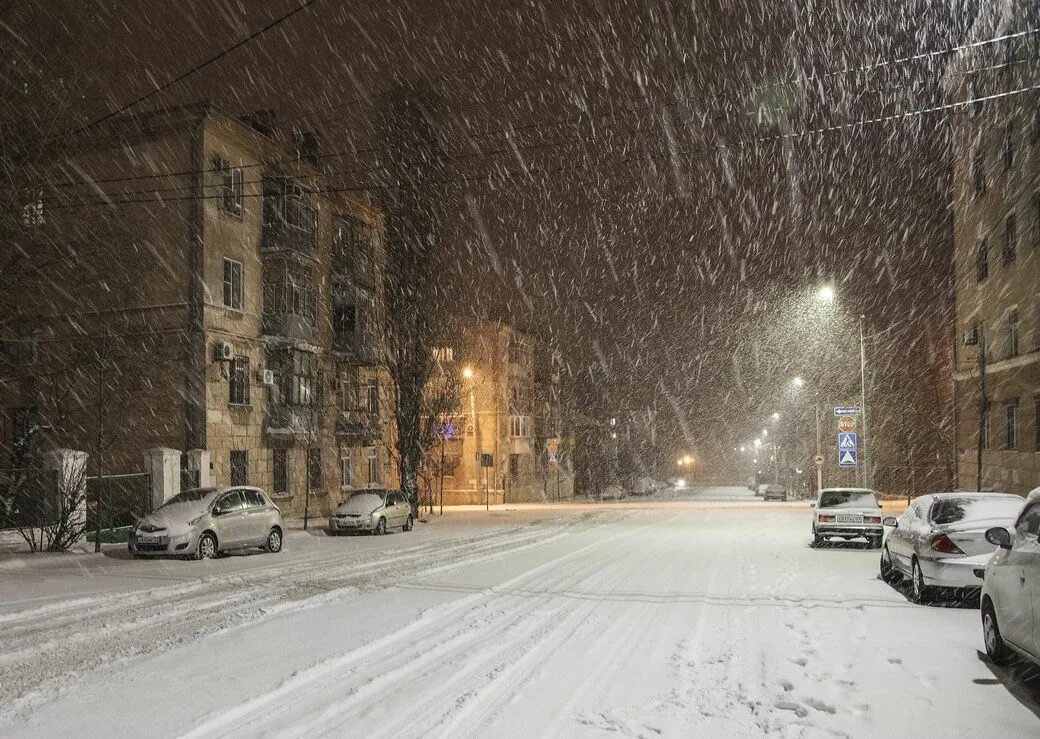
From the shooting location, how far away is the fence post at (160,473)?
75.2 ft

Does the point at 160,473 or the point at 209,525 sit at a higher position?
the point at 160,473

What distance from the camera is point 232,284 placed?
97.9ft

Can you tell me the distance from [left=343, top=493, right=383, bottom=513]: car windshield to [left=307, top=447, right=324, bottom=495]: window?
7.97 m

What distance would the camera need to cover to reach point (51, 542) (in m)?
19.1

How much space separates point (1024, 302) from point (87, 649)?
1193 inches

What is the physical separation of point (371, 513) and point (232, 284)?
31.8ft

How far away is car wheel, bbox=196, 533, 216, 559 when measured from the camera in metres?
17.7

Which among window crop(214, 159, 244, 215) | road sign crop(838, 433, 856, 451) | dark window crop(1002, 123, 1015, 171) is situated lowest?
road sign crop(838, 433, 856, 451)

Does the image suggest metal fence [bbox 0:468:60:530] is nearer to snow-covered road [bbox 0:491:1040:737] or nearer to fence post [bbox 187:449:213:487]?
snow-covered road [bbox 0:491:1040:737]

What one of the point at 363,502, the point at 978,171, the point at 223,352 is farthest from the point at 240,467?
the point at 978,171

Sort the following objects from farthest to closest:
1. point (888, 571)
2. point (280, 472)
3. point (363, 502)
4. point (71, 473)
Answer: point (280, 472) < point (363, 502) < point (71, 473) < point (888, 571)

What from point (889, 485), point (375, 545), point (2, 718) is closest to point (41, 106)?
point (375, 545)

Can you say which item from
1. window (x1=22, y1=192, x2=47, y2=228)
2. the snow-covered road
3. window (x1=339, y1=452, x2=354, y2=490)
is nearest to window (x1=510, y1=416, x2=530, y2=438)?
window (x1=339, y1=452, x2=354, y2=490)

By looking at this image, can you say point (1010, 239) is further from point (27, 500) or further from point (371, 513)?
point (27, 500)
